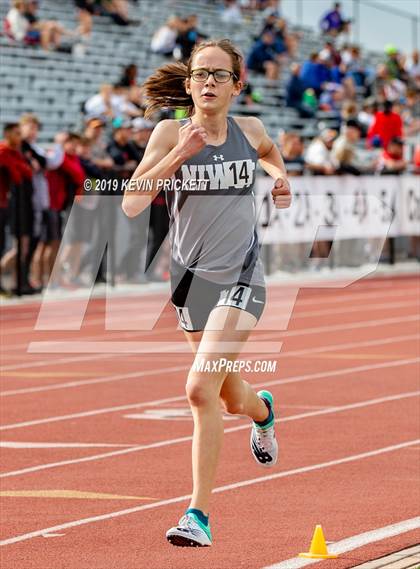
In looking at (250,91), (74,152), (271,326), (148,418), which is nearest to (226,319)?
(148,418)

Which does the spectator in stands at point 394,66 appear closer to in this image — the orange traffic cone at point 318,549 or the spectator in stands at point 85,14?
the spectator in stands at point 85,14

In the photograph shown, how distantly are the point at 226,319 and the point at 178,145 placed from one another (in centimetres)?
80

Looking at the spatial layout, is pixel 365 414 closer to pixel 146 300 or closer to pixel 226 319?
pixel 226 319

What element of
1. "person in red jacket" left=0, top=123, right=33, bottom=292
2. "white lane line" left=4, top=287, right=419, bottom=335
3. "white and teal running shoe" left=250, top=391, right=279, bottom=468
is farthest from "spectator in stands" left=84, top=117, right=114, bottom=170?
"white and teal running shoe" left=250, top=391, right=279, bottom=468

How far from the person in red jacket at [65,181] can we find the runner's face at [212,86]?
1330cm

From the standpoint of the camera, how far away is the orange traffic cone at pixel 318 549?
6602 millimetres

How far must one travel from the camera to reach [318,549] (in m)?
6.62

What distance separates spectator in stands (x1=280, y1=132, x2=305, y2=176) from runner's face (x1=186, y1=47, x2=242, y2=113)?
1736 cm

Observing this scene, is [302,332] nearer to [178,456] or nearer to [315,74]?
[178,456]

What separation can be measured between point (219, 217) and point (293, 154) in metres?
17.7

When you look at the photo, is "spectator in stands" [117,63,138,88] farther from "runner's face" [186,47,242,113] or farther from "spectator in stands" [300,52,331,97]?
"runner's face" [186,47,242,113]

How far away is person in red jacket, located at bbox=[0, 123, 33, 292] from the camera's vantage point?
18.9 metres

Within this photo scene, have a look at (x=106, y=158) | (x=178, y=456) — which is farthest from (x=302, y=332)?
(x=178, y=456)

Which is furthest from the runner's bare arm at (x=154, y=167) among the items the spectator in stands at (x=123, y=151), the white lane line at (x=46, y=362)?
the spectator in stands at (x=123, y=151)
